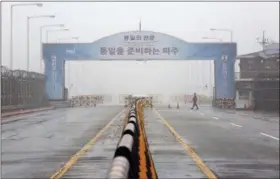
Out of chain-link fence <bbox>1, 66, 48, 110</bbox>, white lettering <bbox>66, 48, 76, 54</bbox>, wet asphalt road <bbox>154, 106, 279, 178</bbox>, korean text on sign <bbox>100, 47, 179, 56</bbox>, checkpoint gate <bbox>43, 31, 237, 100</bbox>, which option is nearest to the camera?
wet asphalt road <bbox>154, 106, 279, 178</bbox>

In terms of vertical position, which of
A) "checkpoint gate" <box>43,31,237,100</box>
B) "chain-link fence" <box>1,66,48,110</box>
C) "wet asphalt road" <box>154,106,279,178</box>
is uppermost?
"checkpoint gate" <box>43,31,237,100</box>

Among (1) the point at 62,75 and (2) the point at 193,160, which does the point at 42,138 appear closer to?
(2) the point at 193,160

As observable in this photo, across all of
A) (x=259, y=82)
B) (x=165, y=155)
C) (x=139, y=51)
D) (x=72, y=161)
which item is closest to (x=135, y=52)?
(x=139, y=51)

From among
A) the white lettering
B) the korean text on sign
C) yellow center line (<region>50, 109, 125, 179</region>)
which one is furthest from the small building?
yellow center line (<region>50, 109, 125, 179</region>)

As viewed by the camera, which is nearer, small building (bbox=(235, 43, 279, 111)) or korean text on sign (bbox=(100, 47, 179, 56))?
small building (bbox=(235, 43, 279, 111))

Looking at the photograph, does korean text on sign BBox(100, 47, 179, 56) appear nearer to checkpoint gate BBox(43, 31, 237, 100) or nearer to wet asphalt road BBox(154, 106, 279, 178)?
checkpoint gate BBox(43, 31, 237, 100)

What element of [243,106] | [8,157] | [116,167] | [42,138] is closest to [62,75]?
[243,106]

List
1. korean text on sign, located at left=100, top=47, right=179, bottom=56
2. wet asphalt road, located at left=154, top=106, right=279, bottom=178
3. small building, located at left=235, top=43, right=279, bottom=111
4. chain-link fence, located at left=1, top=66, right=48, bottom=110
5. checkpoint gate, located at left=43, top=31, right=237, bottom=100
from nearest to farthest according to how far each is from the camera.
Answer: wet asphalt road, located at left=154, top=106, right=279, bottom=178
small building, located at left=235, top=43, right=279, bottom=111
chain-link fence, located at left=1, top=66, right=48, bottom=110
checkpoint gate, located at left=43, top=31, right=237, bottom=100
korean text on sign, located at left=100, top=47, right=179, bottom=56

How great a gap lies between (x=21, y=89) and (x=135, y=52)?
17354 mm

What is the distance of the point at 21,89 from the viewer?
52781 millimetres

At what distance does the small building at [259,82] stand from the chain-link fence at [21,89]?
19427 mm

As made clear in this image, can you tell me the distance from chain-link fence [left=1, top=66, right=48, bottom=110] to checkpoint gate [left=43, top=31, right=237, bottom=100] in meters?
2.60

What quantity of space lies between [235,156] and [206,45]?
53751mm

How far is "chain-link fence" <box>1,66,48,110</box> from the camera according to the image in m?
47.0
